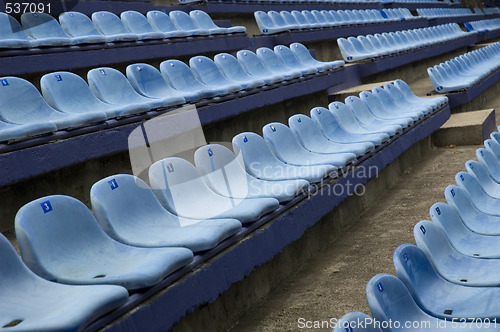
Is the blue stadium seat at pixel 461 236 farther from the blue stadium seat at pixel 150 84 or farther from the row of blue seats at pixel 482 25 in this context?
the row of blue seats at pixel 482 25

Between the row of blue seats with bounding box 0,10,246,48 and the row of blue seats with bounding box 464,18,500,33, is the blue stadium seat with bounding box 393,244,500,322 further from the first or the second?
the row of blue seats with bounding box 464,18,500,33

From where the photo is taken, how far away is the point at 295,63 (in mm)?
4621

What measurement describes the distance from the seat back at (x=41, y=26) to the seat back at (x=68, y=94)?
0.93 metres

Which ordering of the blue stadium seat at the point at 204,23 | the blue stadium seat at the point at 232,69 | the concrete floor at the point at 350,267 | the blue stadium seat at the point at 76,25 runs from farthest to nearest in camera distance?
the blue stadium seat at the point at 204,23 < the blue stadium seat at the point at 232,69 < the blue stadium seat at the point at 76,25 < the concrete floor at the point at 350,267

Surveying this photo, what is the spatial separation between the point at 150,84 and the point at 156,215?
1407mm

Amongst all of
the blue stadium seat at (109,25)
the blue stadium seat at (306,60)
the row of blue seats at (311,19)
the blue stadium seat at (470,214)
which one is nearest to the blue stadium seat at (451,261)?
the blue stadium seat at (470,214)

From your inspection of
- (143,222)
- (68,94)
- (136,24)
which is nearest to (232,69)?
(136,24)

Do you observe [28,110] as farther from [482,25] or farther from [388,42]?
[482,25]

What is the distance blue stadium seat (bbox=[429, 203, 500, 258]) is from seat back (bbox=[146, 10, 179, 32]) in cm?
280

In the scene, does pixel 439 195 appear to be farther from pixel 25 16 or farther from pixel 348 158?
pixel 25 16

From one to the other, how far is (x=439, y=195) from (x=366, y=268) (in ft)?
3.35

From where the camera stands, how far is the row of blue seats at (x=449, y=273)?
1.27m

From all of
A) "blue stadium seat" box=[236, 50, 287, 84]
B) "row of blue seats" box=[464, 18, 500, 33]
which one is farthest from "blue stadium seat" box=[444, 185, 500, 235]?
"row of blue seats" box=[464, 18, 500, 33]

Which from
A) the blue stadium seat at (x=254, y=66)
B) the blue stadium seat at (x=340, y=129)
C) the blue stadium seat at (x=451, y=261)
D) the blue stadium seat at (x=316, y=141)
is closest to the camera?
the blue stadium seat at (x=451, y=261)
